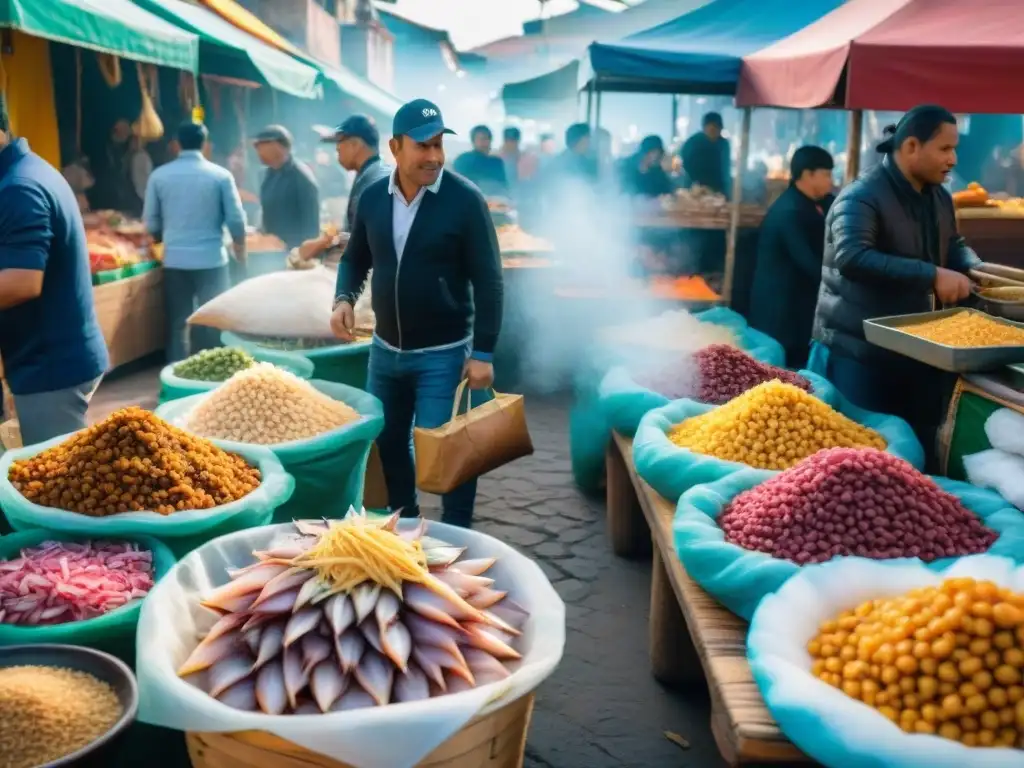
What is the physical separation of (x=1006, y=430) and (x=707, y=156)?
27.7 feet

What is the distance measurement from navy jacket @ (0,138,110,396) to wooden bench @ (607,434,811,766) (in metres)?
2.10

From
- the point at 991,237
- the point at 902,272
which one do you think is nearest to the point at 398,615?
the point at 902,272

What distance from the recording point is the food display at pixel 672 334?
4.76 metres

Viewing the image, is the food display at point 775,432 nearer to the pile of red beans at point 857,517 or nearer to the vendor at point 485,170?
the pile of red beans at point 857,517

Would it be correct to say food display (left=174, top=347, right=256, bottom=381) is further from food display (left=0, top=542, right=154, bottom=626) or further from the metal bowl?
the metal bowl

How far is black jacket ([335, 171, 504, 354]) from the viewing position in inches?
141

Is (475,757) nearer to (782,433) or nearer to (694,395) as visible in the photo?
(782,433)

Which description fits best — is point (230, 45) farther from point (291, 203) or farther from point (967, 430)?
point (967, 430)

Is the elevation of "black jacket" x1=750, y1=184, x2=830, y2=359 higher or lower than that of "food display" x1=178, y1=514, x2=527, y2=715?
higher

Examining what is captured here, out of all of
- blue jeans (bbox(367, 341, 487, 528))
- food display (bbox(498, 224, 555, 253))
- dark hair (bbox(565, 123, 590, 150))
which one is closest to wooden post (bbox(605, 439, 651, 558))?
blue jeans (bbox(367, 341, 487, 528))

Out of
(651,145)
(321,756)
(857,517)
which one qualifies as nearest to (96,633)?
(321,756)

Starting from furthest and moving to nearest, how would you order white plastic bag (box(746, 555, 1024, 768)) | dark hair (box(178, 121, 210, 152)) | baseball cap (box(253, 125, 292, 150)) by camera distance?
baseball cap (box(253, 125, 292, 150)) < dark hair (box(178, 121, 210, 152)) < white plastic bag (box(746, 555, 1024, 768))

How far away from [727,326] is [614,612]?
6.70 ft

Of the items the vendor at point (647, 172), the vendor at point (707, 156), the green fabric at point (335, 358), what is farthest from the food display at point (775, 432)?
the vendor at point (707, 156)
